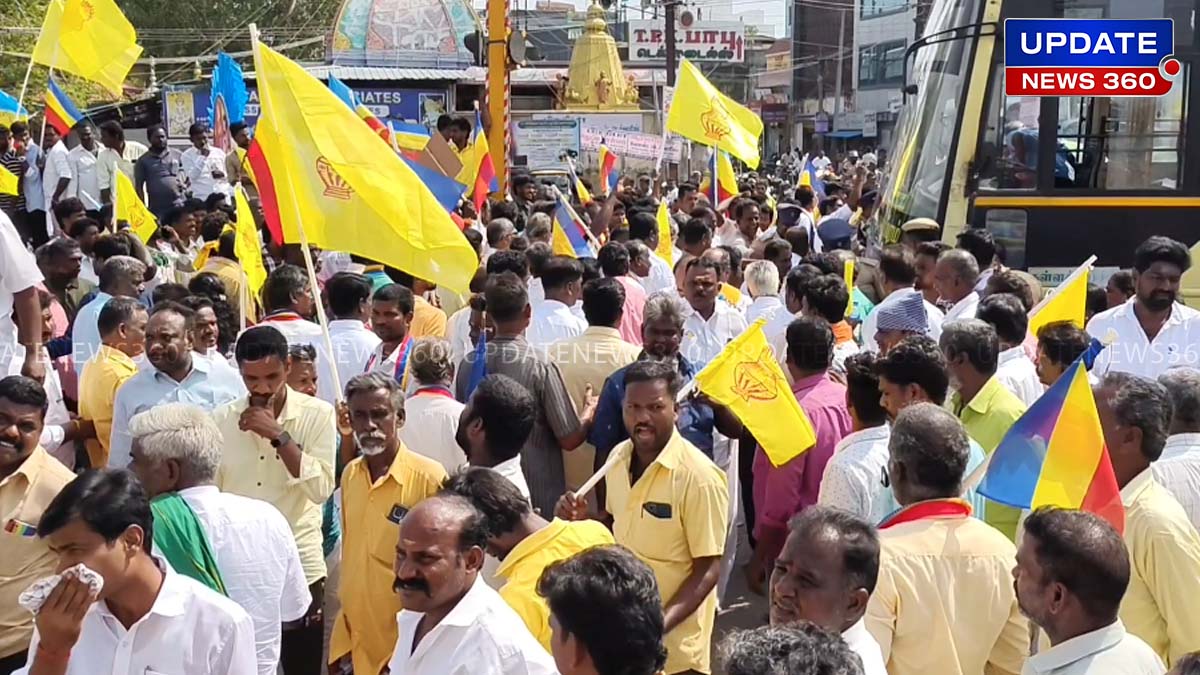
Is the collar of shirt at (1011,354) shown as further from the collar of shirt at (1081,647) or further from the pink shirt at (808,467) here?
the collar of shirt at (1081,647)

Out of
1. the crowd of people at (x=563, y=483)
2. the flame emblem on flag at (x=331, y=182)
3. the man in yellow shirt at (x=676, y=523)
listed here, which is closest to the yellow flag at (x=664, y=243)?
the crowd of people at (x=563, y=483)

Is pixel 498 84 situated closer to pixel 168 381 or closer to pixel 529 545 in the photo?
pixel 168 381

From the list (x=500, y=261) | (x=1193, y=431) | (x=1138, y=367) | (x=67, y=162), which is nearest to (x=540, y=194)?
(x=67, y=162)

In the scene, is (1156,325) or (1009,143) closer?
(1156,325)

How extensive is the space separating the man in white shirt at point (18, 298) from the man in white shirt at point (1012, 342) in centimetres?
407

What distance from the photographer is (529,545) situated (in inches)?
132

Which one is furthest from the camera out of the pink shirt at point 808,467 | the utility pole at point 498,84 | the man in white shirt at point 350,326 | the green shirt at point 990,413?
the utility pole at point 498,84

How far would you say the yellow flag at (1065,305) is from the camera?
19.0 feet

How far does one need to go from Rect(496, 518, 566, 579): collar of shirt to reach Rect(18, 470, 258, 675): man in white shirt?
727 millimetres

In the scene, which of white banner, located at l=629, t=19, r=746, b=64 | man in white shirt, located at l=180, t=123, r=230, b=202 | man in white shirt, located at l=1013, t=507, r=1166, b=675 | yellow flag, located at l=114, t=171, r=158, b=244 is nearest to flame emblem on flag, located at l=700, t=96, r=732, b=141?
yellow flag, located at l=114, t=171, r=158, b=244

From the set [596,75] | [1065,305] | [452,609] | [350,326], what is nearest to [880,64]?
[596,75]

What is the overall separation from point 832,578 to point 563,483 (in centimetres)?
259

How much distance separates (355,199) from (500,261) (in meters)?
1.79

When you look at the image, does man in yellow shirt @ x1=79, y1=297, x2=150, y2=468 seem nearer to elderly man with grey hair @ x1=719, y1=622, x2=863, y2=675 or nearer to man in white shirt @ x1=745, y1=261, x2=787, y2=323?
man in white shirt @ x1=745, y1=261, x2=787, y2=323
